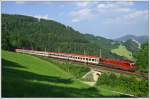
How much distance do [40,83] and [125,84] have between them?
242 cm

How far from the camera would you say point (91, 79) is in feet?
32.2

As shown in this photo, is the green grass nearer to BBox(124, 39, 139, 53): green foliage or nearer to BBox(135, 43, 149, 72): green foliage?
BBox(135, 43, 149, 72): green foliage

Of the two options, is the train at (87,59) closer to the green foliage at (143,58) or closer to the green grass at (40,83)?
the green foliage at (143,58)

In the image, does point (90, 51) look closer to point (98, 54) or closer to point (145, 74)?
point (98, 54)

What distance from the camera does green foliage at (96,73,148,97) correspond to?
8.57 meters

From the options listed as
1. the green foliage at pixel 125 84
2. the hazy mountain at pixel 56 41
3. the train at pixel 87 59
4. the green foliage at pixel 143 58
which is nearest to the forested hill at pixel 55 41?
the hazy mountain at pixel 56 41

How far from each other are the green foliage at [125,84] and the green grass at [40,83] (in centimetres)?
69

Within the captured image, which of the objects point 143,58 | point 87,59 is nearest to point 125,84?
point 143,58

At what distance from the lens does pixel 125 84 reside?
9.05 m

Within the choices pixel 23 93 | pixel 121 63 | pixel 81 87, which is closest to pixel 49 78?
pixel 81 87

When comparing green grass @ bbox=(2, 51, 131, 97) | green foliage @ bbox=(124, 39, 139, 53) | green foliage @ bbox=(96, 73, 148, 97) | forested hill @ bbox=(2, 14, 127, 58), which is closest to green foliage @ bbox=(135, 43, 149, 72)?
green foliage @ bbox=(96, 73, 148, 97)

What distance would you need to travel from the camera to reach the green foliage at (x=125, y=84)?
8.57 m

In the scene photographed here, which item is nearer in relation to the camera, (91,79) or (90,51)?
(91,79)

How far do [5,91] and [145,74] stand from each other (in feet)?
12.4
